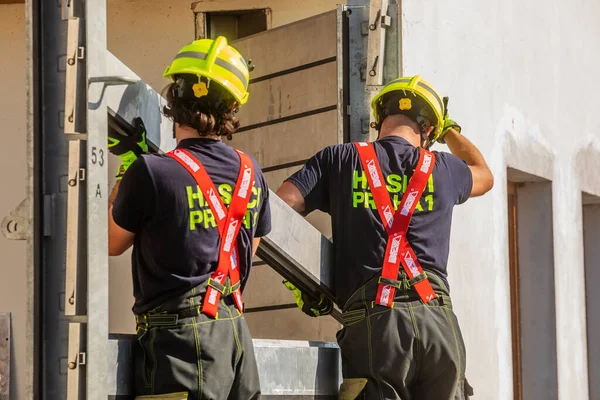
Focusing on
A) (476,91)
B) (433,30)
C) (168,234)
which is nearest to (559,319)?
(476,91)

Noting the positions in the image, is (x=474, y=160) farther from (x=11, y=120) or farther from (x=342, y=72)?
(x=11, y=120)

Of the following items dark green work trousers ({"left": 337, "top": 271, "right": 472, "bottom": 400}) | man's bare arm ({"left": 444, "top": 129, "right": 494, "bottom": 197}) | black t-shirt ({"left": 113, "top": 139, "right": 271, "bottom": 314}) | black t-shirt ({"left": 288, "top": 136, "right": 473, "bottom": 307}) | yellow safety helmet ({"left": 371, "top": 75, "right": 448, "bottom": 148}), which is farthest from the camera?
man's bare arm ({"left": 444, "top": 129, "right": 494, "bottom": 197})

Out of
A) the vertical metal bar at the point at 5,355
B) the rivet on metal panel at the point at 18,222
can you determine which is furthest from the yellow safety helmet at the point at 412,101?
the vertical metal bar at the point at 5,355

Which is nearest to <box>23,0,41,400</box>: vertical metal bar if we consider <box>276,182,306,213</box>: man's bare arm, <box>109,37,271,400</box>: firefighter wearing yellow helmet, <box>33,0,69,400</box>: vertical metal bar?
<box>33,0,69,400</box>: vertical metal bar

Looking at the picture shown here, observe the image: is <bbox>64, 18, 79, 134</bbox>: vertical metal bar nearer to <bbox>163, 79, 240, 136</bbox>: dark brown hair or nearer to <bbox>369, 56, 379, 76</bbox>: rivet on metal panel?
<bbox>163, 79, 240, 136</bbox>: dark brown hair

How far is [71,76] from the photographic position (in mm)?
4102

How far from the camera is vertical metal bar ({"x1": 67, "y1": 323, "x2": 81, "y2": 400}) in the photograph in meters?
4.00

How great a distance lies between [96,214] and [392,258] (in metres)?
1.47

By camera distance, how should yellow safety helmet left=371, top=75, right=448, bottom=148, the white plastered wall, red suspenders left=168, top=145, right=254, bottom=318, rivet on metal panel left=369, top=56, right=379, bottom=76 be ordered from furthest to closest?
the white plastered wall → rivet on metal panel left=369, top=56, right=379, bottom=76 → yellow safety helmet left=371, top=75, right=448, bottom=148 → red suspenders left=168, top=145, right=254, bottom=318

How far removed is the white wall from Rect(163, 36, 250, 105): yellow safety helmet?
2030 millimetres

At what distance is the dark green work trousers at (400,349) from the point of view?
5016mm

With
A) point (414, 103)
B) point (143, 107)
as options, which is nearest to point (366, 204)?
point (414, 103)

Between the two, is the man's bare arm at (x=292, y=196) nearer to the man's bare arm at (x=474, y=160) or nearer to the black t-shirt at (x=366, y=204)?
the black t-shirt at (x=366, y=204)

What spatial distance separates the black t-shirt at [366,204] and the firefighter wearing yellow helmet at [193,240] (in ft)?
2.51
